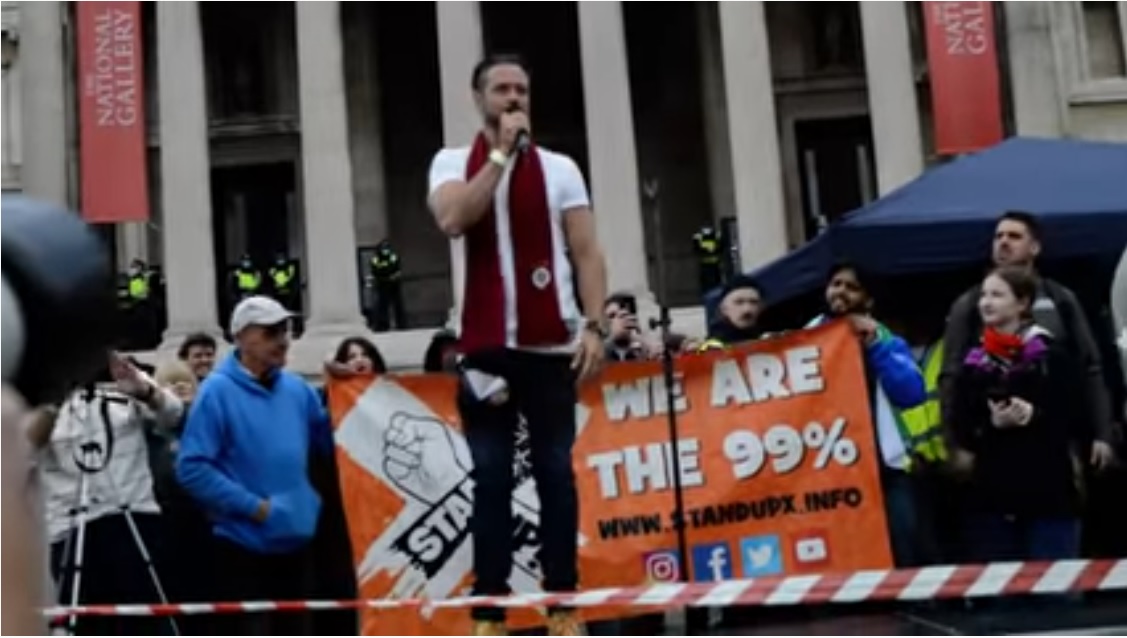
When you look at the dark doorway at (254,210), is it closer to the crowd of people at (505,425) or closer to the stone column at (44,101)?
the stone column at (44,101)

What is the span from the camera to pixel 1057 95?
30672 mm

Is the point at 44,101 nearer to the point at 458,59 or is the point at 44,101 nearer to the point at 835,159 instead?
the point at 458,59

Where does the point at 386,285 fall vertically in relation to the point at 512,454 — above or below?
above

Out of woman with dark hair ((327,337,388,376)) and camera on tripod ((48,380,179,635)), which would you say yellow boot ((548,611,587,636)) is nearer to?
camera on tripod ((48,380,179,635))

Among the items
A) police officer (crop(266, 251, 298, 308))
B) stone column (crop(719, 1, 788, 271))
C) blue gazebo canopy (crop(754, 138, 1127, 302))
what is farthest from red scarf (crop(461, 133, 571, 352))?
stone column (crop(719, 1, 788, 271))

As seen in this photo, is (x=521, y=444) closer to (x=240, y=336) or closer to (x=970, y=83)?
(x=240, y=336)

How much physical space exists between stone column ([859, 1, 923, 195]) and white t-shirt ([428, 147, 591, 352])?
25.6 meters

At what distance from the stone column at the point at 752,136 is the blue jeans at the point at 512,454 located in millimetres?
24614

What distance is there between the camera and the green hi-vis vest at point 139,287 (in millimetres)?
26756

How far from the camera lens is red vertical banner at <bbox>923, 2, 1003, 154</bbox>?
28.2 m

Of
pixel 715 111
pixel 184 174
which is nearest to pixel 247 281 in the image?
pixel 184 174

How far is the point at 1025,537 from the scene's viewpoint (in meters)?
7.04

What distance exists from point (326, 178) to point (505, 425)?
2616 cm

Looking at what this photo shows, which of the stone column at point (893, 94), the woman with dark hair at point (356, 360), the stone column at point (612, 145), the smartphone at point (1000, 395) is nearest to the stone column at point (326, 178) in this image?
the stone column at point (612, 145)
